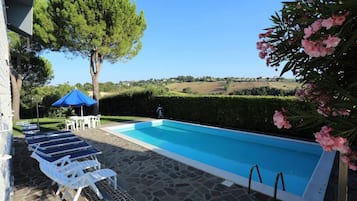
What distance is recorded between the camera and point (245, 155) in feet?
28.6

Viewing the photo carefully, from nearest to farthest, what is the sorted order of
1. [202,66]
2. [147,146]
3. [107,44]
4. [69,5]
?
[147,146], [69,5], [107,44], [202,66]

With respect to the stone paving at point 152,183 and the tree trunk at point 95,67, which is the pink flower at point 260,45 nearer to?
the stone paving at point 152,183

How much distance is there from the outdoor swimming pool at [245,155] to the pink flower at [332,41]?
3.81m

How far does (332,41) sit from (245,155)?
7.95 m

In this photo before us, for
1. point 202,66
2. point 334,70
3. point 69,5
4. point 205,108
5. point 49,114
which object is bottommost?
point 49,114

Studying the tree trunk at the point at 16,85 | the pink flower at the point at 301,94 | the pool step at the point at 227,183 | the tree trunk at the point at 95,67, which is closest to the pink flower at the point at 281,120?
the pink flower at the point at 301,94

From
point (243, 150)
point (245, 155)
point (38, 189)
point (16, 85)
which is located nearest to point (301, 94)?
point (38, 189)

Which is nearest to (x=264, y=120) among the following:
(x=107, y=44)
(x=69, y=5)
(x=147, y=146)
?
(x=147, y=146)

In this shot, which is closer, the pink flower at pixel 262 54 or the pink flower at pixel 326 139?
the pink flower at pixel 326 139

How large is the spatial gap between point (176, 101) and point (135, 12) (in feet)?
24.7

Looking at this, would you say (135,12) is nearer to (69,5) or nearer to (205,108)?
(69,5)

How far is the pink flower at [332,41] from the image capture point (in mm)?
1400

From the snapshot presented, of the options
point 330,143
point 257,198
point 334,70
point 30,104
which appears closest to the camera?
point 330,143

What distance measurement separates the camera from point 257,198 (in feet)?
13.9
